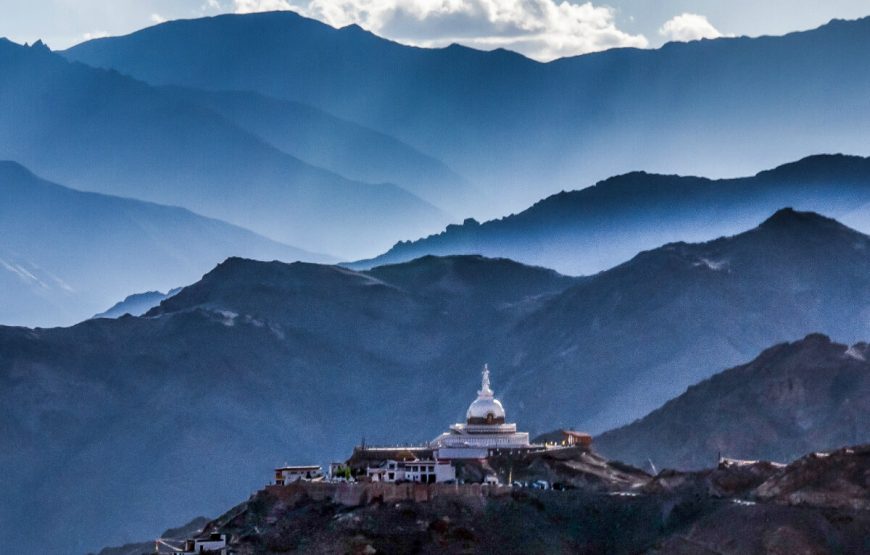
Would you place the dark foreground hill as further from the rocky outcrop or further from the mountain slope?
the mountain slope

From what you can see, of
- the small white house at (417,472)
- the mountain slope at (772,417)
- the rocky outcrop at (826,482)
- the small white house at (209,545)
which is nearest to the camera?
the rocky outcrop at (826,482)

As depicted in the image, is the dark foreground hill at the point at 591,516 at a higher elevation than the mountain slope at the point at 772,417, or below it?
below

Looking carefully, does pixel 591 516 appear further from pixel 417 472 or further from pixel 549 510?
pixel 417 472

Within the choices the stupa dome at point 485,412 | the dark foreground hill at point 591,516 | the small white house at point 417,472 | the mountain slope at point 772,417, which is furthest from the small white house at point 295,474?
the mountain slope at point 772,417

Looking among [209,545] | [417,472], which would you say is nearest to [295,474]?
[417,472]

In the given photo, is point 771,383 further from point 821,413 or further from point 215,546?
point 215,546

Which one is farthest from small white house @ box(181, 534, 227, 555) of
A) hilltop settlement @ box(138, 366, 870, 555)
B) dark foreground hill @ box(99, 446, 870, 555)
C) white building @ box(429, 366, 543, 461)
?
white building @ box(429, 366, 543, 461)

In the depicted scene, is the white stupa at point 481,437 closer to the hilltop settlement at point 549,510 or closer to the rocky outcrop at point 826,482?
the hilltop settlement at point 549,510
